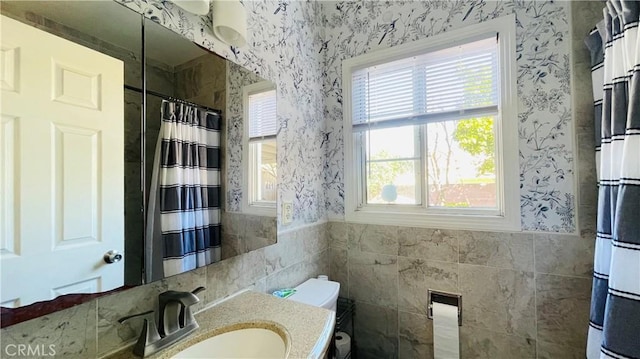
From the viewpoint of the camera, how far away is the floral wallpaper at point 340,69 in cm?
121

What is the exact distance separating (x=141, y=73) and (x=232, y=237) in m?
0.66

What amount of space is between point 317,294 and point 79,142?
1.15 meters

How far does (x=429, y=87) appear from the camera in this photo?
1544 millimetres

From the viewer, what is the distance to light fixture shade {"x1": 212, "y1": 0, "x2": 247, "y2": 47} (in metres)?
0.97

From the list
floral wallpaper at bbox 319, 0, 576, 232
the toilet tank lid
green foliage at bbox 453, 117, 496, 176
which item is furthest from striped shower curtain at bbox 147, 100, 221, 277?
floral wallpaper at bbox 319, 0, 576, 232

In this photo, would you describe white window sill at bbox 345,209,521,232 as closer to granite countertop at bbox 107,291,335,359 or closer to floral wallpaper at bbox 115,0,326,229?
floral wallpaper at bbox 115,0,326,229

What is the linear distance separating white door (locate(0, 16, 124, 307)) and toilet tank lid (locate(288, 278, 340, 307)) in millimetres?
806

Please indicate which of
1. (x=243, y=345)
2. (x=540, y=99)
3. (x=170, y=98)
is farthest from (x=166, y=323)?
(x=540, y=99)

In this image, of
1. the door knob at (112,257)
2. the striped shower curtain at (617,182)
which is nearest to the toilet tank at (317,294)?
the door knob at (112,257)

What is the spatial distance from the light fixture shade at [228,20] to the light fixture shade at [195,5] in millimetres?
86

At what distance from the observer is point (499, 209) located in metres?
1.38

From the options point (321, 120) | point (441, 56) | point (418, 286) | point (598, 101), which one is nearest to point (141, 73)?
point (321, 120)

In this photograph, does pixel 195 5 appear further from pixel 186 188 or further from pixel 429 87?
pixel 429 87

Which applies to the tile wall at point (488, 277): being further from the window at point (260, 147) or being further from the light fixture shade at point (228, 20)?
the light fixture shade at point (228, 20)
